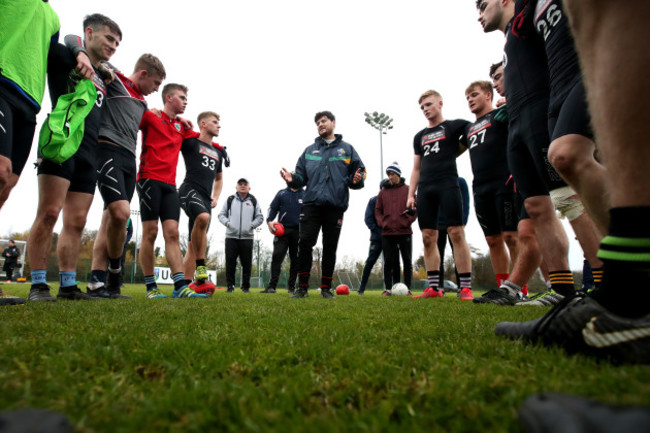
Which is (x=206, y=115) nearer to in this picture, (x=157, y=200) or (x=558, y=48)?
(x=157, y=200)

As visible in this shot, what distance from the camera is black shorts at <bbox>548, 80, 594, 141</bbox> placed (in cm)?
202

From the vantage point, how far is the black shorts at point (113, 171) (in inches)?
173

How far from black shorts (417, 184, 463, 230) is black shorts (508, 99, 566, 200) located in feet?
6.77

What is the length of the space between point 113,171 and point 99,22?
1696 mm

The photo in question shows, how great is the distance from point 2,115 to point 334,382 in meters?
2.93

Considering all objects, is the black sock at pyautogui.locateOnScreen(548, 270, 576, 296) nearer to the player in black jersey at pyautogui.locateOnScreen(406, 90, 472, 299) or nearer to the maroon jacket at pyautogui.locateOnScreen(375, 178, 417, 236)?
the player in black jersey at pyautogui.locateOnScreen(406, 90, 472, 299)

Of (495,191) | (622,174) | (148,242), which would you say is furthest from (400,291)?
(622,174)

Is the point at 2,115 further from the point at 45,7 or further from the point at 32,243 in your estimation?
the point at 32,243

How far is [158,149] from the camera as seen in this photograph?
5.33m

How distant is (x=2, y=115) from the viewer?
2.47m

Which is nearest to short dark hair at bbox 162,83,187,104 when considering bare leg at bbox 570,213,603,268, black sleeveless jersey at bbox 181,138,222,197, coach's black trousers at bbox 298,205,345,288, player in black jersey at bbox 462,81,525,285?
black sleeveless jersey at bbox 181,138,222,197

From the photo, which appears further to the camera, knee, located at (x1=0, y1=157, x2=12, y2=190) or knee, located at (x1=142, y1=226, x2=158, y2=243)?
knee, located at (x1=142, y1=226, x2=158, y2=243)

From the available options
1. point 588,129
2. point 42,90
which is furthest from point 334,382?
point 42,90

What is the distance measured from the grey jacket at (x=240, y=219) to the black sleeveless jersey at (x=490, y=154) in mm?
6167
